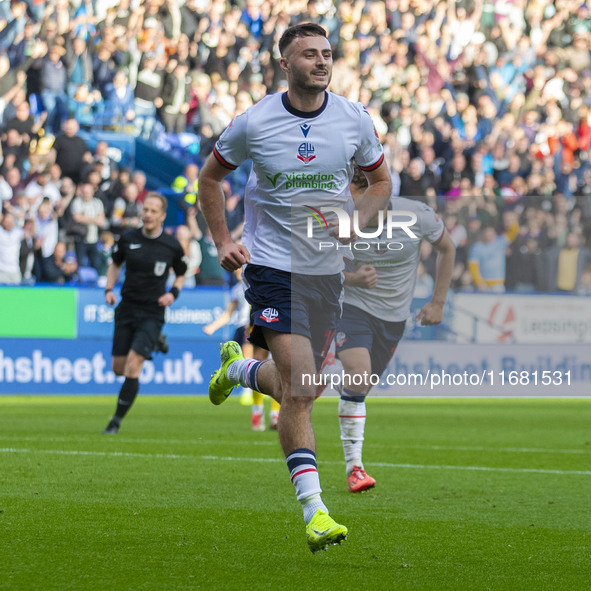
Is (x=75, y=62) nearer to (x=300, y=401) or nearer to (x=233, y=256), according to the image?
(x=233, y=256)

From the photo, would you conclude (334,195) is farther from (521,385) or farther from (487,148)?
(487,148)

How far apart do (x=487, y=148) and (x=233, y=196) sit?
21.2ft

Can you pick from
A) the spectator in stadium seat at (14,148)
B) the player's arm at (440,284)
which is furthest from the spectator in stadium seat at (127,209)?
the player's arm at (440,284)

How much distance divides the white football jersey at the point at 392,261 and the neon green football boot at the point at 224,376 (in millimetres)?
1980

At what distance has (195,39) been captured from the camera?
80.3 feet

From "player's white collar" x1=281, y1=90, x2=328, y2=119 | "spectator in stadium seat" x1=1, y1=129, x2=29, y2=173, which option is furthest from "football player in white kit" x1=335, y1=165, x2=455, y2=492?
"spectator in stadium seat" x1=1, y1=129, x2=29, y2=173

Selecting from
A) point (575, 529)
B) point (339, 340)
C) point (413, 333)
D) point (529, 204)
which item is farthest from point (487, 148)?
point (575, 529)

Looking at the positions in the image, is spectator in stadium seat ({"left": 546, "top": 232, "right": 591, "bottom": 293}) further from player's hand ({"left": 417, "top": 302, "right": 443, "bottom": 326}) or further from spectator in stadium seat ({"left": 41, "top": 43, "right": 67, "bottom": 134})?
player's hand ({"left": 417, "top": 302, "right": 443, "bottom": 326})

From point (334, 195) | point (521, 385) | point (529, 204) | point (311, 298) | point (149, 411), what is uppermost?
point (334, 195)

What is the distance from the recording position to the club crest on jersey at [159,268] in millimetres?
12055

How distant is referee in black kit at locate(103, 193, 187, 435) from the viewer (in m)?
11.9

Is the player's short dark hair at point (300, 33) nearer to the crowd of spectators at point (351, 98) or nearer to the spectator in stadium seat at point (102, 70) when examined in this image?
the crowd of spectators at point (351, 98)

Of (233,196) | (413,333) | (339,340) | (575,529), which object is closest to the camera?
(575,529)

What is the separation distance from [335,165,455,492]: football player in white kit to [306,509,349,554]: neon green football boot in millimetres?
2816
